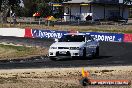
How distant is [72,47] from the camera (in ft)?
78.5

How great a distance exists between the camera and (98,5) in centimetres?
8538

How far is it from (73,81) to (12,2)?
58.9 metres

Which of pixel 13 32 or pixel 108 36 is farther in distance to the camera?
pixel 13 32

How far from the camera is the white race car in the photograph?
78.6ft

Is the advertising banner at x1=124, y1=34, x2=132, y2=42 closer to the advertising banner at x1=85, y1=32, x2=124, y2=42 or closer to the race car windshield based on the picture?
the advertising banner at x1=85, y1=32, x2=124, y2=42

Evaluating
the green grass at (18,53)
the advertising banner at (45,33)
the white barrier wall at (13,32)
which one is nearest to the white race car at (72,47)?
the green grass at (18,53)

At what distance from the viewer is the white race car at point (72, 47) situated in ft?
78.6

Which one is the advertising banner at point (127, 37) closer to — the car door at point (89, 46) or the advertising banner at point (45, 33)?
the advertising banner at point (45, 33)

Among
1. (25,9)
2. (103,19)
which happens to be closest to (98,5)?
(103,19)

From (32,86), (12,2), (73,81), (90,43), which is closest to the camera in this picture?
(32,86)

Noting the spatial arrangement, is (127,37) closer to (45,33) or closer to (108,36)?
(108,36)

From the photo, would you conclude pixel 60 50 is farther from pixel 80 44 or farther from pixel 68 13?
pixel 68 13

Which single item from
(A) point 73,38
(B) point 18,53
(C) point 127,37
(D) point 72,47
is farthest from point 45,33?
(D) point 72,47

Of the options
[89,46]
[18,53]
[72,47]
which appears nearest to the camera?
[72,47]
